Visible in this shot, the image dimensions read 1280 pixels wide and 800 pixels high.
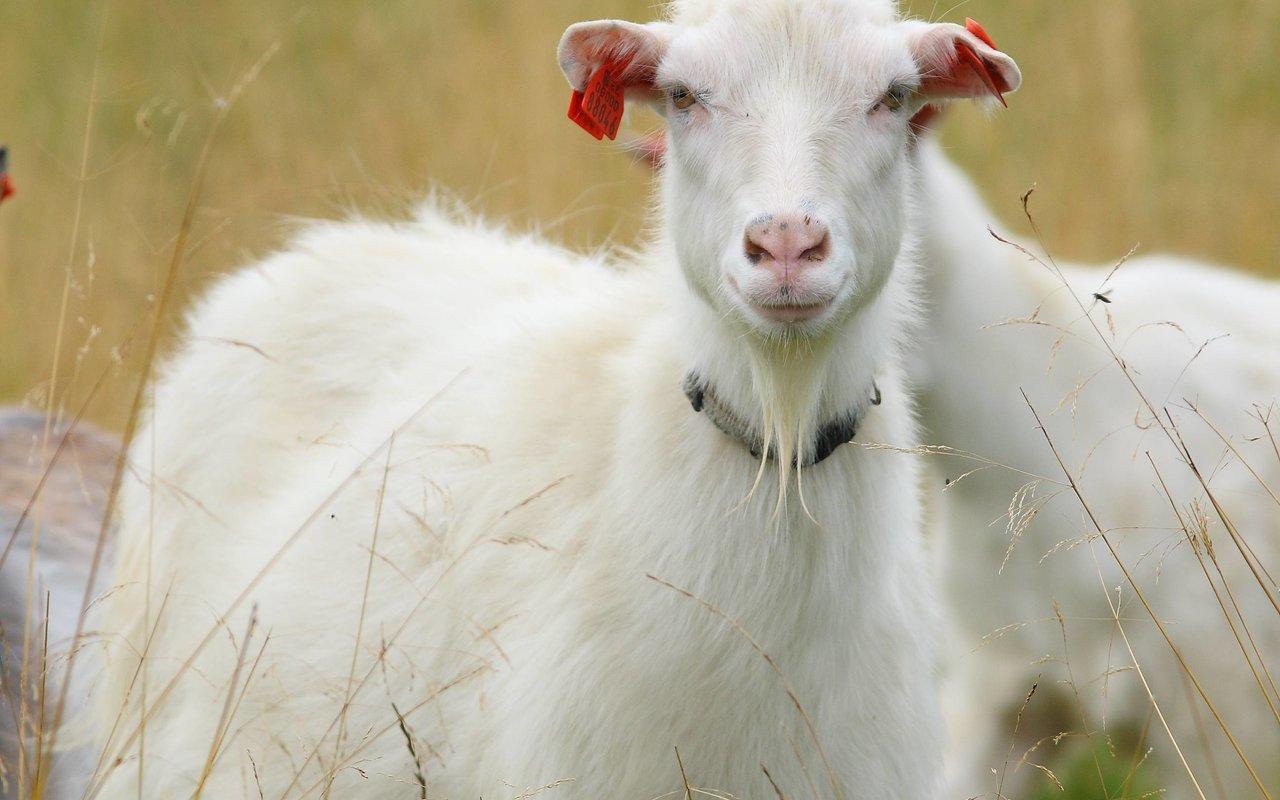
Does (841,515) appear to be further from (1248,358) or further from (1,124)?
(1,124)

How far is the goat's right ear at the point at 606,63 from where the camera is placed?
257 centimetres

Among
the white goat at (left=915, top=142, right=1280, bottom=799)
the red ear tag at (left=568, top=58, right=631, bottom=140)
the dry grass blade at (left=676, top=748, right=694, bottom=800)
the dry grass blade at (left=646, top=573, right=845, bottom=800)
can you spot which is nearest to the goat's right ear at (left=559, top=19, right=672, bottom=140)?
the red ear tag at (left=568, top=58, right=631, bottom=140)

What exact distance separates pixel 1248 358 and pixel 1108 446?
0.57 m

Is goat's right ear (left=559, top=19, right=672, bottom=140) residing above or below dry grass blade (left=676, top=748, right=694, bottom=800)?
above

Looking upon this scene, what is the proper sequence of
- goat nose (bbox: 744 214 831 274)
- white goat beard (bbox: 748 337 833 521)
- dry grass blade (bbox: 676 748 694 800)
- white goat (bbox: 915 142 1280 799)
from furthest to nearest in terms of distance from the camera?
white goat (bbox: 915 142 1280 799)
white goat beard (bbox: 748 337 833 521)
dry grass blade (bbox: 676 748 694 800)
goat nose (bbox: 744 214 831 274)

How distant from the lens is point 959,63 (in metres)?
2.59

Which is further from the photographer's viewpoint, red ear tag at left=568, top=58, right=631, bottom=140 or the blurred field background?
the blurred field background

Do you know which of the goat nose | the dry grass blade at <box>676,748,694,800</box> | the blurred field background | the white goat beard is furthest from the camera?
the blurred field background

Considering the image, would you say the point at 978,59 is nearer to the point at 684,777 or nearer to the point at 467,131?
the point at 684,777

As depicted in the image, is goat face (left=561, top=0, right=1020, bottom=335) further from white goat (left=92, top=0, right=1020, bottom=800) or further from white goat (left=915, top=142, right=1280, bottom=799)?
white goat (left=915, top=142, right=1280, bottom=799)

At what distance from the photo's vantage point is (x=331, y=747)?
9.53 feet

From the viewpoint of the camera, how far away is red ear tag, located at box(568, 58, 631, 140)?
8.52 feet

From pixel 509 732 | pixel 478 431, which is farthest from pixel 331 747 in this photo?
pixel 478 431

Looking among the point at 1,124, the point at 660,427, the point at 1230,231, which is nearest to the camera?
the point at 660,427
